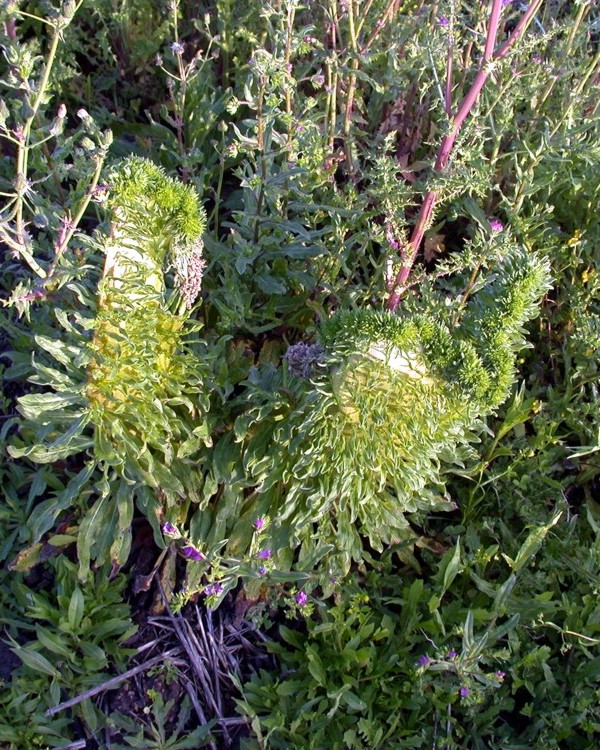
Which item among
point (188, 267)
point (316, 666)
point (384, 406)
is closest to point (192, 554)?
point (316, 666)

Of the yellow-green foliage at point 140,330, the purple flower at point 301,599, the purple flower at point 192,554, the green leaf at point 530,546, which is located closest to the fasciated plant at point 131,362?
the yellow-green foliage at point 140,330

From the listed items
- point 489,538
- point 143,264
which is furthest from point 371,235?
point 489,538

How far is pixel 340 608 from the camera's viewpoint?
97.6 inches

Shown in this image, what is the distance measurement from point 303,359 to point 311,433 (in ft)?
0.75

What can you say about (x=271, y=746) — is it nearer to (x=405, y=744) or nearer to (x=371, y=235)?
(x=405, y=744)

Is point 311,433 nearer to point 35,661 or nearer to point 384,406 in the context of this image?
point 384,406

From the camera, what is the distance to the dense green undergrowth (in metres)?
2.12

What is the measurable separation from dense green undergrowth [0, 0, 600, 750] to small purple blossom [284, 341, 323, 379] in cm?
1

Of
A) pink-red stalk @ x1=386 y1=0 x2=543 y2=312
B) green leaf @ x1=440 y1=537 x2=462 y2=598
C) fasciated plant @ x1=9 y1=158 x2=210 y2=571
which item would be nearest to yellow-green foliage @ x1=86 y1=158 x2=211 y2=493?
fasciated plant @ x1=9 y1=158 x2=210 y2=571

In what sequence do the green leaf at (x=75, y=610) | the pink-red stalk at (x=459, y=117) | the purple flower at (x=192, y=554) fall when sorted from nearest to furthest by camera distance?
1. the pink-red stalk at (x=459, y=117)
2. the purple flower at (x=192, y=554)
3. the green leaf at (x=75, y=610)

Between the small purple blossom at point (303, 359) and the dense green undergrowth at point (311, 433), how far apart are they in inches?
0.4

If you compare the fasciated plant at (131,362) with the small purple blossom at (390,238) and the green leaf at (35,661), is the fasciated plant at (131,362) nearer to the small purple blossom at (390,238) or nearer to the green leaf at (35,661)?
the green leaf at (35,661)

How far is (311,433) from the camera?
7.05 ft

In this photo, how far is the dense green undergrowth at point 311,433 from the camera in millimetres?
2125
